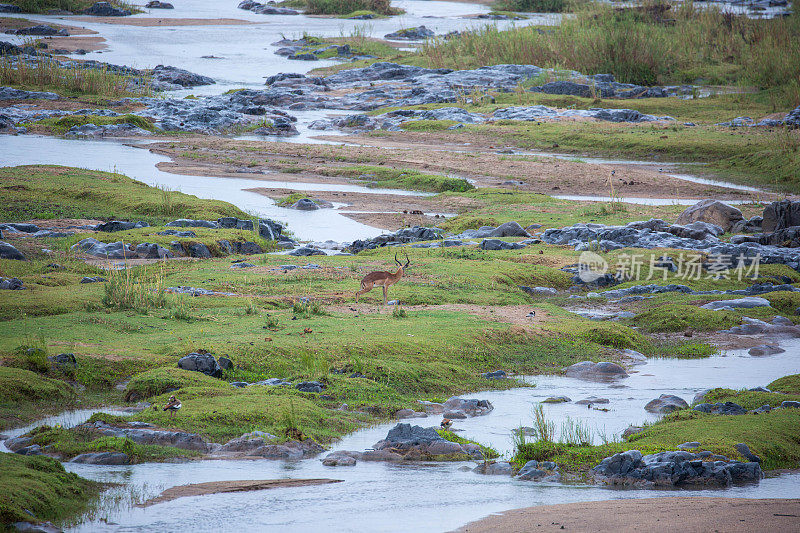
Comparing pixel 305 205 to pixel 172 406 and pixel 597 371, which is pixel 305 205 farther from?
pixel 172 406

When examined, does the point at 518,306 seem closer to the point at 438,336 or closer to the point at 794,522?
the point at 438,336

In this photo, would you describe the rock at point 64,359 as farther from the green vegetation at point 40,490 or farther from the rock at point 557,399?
the rock at point 557,399

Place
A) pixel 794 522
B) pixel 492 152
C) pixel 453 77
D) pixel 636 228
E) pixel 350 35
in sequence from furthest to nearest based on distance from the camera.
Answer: pixel 350 35, pixel 453 77, pixel 492 152, pixel 636 228, pixel 794 522

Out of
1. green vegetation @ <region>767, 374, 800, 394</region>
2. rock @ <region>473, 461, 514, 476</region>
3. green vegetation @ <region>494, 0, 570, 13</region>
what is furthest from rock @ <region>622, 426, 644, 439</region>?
green vegetation @ <region>494, 0, 570, 13</region>

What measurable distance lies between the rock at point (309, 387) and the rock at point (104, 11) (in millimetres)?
80084

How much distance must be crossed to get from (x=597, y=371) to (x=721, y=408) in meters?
2.46

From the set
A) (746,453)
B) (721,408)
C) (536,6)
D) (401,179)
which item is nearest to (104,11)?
(536,6)

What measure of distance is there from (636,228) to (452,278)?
580 centimetres

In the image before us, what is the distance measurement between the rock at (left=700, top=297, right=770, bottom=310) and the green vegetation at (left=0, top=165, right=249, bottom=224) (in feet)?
40.3

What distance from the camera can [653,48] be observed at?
147 feet

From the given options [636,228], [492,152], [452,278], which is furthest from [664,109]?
[452,278]

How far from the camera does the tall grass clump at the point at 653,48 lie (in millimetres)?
41250

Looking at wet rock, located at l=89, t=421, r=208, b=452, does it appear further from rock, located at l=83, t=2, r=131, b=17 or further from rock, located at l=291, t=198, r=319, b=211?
rock, located at l=83, t=2, r=131, b=17

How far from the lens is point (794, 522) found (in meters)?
6.31
